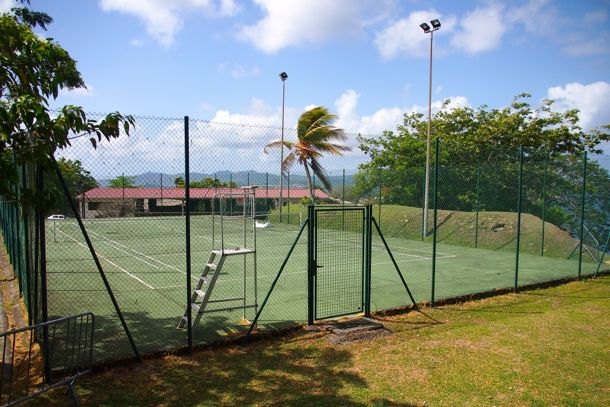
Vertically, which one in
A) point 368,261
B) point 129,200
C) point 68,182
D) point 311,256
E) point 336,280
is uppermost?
point 68,182

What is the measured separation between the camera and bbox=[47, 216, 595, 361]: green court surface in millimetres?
6969

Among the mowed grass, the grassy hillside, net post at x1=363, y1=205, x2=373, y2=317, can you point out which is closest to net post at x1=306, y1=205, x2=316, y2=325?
the mowed grass

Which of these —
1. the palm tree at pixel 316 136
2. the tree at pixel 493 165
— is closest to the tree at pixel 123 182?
the tree at pixel 493 165

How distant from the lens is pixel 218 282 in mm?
10109

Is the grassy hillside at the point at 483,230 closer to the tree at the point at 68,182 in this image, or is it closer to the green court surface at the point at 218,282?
the green court surface at the point at 218,282

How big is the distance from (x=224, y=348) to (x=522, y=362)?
373 centimetres

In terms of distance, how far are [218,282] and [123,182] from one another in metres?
4.57

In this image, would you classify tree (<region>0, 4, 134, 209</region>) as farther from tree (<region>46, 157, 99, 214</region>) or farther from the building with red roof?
the building with red roof

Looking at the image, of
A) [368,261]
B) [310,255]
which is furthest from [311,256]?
[368,261]

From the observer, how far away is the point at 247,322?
279 inches

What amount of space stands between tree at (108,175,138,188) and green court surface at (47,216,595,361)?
2039 mm

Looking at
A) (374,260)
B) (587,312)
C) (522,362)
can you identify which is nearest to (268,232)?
(374,260)

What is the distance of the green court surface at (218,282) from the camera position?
6.97 metres

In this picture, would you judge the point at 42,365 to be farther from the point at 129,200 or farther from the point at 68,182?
the point at 129,200
